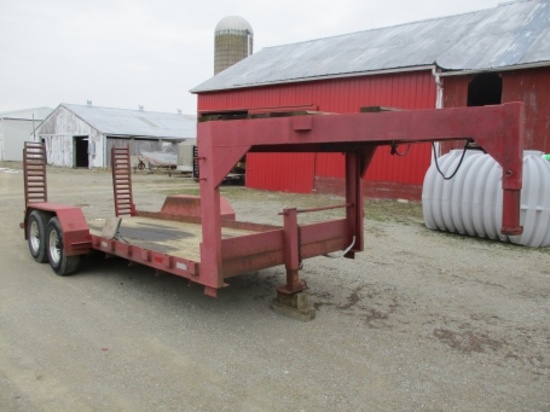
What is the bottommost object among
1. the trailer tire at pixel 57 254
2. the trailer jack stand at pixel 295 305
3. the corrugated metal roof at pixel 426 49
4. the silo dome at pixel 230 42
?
the trailer jack stand at pixel 295 305

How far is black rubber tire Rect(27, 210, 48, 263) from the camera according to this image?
681 cm

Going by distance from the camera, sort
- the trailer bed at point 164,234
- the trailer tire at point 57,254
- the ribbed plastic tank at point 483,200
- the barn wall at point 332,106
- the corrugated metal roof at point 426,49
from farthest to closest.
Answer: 1. the barn wall at point 332,106
2. the corrugated metal roof at point 426,49
3. the ribbed plastic tank at point 483,200
4. the trailer tire at point 57,254
5. the trailer bed at point 164,234

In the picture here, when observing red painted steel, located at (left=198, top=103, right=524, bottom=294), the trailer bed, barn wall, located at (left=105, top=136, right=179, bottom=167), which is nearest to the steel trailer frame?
red painted steel, located at (left=198, top=103, right=524, bottom=294)

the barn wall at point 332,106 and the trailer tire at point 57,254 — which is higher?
the barn wall at point 332,106

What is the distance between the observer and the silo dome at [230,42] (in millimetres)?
30250

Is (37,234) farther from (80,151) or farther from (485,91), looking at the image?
(80,151)

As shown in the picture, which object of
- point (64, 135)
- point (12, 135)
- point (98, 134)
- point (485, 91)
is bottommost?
point (98, 134)

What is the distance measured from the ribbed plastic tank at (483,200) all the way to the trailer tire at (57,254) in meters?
Result: 6.98

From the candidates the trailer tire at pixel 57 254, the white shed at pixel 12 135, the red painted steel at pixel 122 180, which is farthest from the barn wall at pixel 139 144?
the trailer tire at pixel 57 254

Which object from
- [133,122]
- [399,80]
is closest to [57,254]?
[399,80]

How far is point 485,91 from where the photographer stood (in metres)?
18.6

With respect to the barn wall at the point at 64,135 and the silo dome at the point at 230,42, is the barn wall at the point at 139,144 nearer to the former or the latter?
the barn wall at the point at 64,135

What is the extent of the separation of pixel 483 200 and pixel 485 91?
1140 cm

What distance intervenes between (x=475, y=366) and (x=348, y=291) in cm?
210
